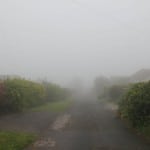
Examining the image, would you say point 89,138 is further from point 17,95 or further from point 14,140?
point 17,95

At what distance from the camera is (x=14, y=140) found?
1291cm

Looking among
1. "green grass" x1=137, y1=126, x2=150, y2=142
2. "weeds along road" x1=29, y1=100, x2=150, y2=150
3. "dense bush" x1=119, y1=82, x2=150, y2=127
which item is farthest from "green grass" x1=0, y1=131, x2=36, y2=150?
"dense bush" x1=119, y1=82, x2=150, y2=127

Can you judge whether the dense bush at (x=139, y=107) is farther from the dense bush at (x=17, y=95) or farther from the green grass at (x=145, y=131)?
the dense bush at (x=17, y=95)

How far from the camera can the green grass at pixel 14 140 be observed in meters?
11.8

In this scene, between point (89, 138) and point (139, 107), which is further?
point (139, 107)

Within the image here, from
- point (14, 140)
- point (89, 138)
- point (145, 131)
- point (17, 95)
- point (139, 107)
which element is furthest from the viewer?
point (17, 95)

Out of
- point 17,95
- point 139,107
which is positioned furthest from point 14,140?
point 17,95

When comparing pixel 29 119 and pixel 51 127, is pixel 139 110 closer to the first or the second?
pixel 51 127

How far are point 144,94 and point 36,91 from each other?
1587 cm

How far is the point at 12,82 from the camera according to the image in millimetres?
25469

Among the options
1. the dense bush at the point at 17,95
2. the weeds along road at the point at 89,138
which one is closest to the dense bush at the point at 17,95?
the dense bush at the point at 17,95

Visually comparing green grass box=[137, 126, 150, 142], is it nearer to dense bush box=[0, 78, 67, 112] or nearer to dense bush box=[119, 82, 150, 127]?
dense bush box=[119, 82, 150, 127]

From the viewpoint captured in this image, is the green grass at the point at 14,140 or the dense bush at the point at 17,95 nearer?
the green grass at the point at 14,140

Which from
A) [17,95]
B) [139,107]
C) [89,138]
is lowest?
[89,138]
